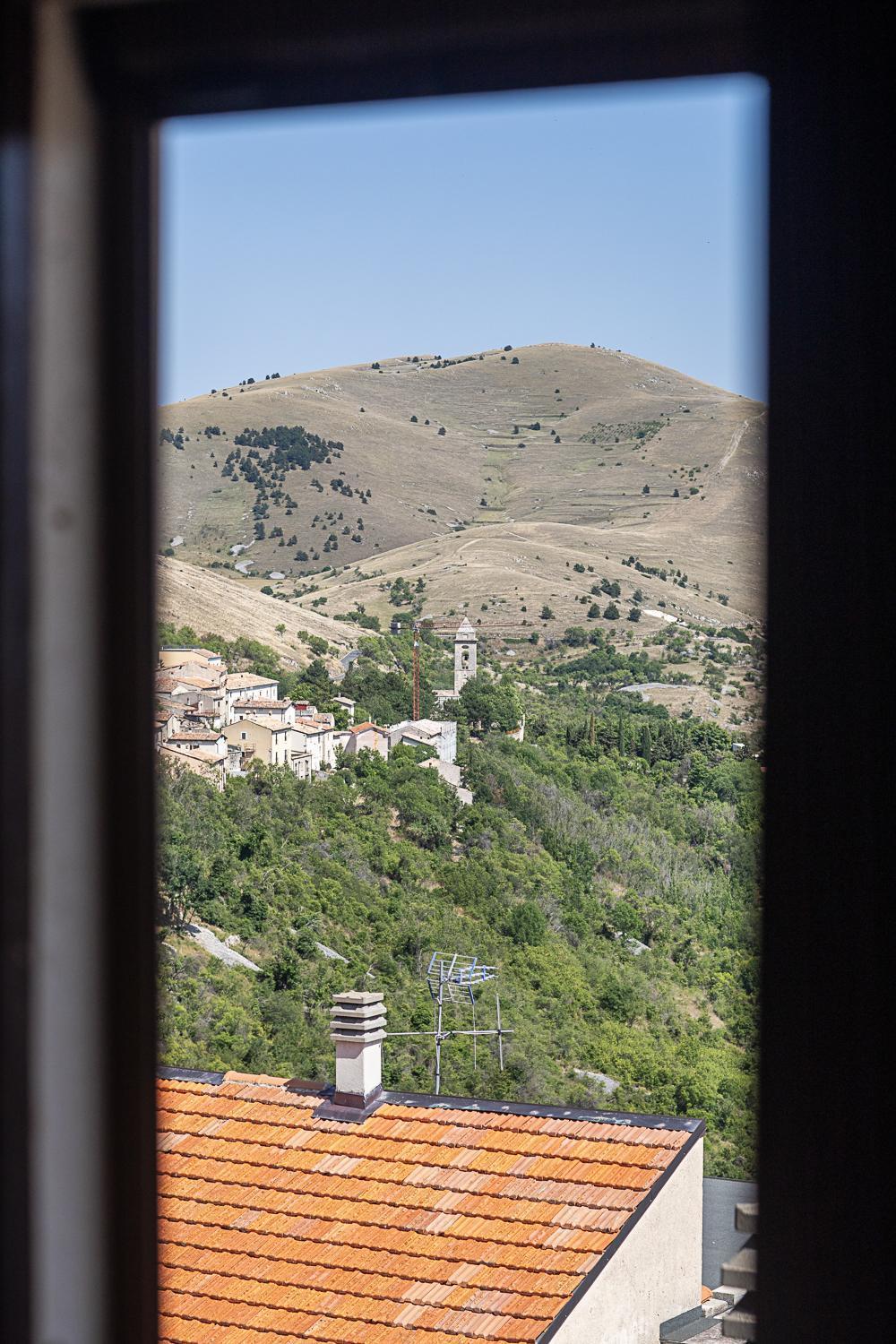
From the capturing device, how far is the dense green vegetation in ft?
62.8

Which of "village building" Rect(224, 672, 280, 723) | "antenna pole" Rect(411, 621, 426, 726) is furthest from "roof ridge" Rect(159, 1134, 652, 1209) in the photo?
"antenna pole" Rect(411, 621, 426, 726)

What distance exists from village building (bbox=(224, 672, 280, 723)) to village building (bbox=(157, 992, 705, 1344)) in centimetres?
1983

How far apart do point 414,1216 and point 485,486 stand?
3522 centimetres

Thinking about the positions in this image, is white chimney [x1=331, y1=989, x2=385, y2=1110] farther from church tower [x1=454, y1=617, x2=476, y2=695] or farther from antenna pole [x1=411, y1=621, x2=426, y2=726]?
church tower [x1=454, y1=617, x2=476, y2=695]

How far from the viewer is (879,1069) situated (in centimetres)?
46

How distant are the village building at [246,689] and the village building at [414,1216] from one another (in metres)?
19.8

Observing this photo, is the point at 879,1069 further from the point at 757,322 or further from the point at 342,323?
the point at 342,323

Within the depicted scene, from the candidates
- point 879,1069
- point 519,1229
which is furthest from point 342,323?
point 879,1069

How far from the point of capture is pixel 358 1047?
395 cm

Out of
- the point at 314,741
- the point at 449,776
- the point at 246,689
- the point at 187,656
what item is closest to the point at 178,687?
the point at 187,656

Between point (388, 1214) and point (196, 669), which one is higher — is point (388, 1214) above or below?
below

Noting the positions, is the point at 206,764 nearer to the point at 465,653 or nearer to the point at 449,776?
the point at 449,776

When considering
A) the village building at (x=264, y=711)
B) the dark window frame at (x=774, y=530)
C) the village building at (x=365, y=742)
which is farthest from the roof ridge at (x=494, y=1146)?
the village building at (x=365, y=742)

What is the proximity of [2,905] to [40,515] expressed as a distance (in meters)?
0.15
